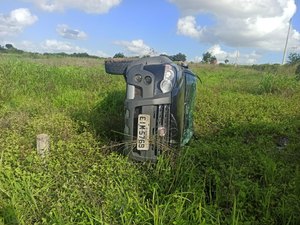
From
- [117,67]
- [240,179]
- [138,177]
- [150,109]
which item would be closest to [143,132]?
[150,109]

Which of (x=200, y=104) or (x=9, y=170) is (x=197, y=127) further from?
(x=9, y=170)

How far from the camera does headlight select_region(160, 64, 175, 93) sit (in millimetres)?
3045

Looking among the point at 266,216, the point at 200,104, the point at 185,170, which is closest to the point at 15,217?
the point at 185,170

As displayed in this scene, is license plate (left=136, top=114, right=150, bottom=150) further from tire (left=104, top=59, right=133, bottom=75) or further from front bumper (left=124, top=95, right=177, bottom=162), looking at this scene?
tire (left=104, top=59, right=133, bottom=75)

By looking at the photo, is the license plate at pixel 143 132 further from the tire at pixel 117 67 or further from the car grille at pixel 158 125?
the tire at pixel 117 67

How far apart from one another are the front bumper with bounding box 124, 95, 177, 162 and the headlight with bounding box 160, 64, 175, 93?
91 mm

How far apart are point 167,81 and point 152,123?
473 mm

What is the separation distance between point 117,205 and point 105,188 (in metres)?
0.31

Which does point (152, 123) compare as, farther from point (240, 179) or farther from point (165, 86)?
point (240, 179)

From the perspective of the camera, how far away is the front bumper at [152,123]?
299 cm

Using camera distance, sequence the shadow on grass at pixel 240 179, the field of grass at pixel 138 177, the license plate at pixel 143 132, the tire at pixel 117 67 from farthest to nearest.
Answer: the tire at pixel 117 67
the license plate at pixel 143 132
the shadow on grass at pixel 240 179
the field of grass at pixel 138 177

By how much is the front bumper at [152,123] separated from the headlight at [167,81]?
0.09 meters

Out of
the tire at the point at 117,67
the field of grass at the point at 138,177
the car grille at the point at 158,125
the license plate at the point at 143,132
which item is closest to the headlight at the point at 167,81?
the car grille at the point at 158,125

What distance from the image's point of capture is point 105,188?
249cm
